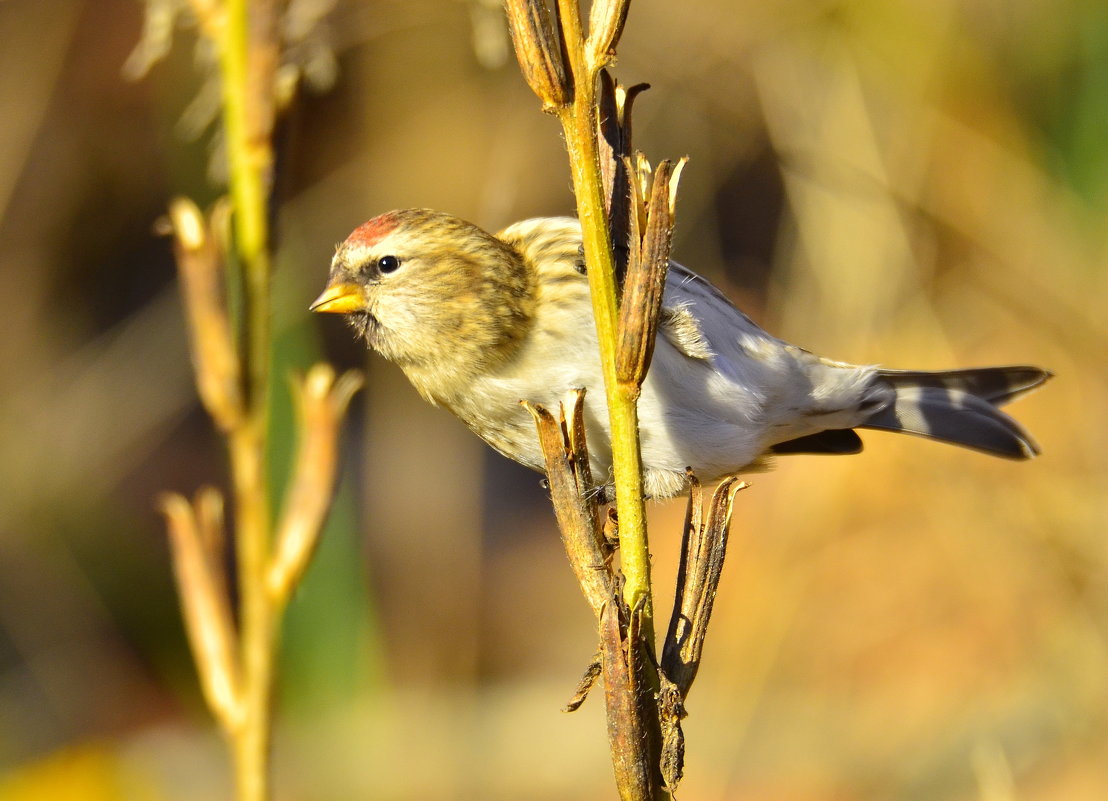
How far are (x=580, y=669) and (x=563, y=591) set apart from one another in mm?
615

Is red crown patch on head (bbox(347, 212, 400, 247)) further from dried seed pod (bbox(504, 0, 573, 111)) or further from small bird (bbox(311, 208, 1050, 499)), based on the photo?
dried seed pod (bbox(504, 0, 573, 111))

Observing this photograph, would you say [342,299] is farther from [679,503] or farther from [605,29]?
[679,503]

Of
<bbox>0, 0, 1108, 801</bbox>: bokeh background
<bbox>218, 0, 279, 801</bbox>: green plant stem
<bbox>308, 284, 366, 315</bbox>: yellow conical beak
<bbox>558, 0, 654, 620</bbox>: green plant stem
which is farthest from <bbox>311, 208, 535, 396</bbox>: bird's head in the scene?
<bbox>0, 0, 1108, 801</bbox>: bokeh background

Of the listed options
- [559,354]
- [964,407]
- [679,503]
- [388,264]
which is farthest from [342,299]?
[679,503]

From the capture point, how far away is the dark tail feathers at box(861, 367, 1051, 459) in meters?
2.24

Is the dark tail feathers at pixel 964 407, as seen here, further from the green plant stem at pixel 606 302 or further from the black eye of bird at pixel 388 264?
the green plant stem at pixel 606 302

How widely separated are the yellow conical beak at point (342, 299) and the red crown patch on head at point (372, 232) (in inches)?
3.2

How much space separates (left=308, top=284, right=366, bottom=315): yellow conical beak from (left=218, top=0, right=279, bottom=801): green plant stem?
0.55 metres

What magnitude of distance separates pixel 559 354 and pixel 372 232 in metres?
0.42

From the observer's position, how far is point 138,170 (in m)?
5.17

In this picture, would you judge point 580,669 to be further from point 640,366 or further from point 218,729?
point 640,366

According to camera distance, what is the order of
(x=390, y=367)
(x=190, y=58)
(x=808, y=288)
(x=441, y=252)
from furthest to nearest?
1. (x=390, y=367)
2. (x=190, y=58)
3. (x=808, y=288)
4. (x=441, y=252)

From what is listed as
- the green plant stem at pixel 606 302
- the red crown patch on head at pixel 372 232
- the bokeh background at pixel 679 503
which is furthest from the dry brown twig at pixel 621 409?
the bokeh background at pixel 679 503

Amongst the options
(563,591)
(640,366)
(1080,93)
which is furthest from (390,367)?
(640,366)
